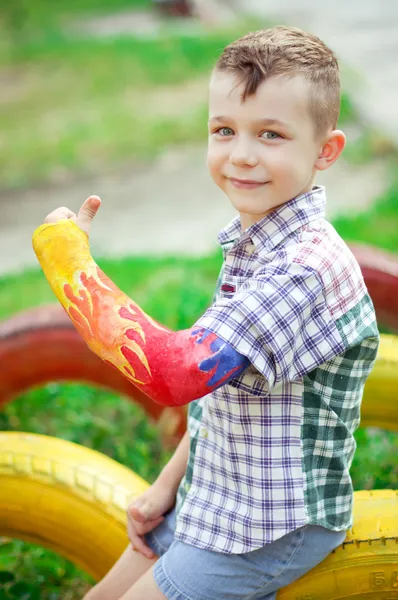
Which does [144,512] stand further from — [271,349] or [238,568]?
[271,349]

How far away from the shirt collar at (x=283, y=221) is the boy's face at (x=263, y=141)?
0.01m

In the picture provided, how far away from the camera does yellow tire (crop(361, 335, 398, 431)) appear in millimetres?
2447

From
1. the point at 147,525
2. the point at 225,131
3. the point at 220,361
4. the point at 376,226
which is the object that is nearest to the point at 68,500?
the point at 147,525

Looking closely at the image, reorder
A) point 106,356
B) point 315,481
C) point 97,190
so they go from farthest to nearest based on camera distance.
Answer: point 97,190
point 315,481
point 106,356

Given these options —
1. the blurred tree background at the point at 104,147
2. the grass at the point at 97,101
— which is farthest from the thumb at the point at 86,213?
the grass at the point at 97,101

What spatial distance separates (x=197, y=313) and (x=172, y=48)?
23.8 ft

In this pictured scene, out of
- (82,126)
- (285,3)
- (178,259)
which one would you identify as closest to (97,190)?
(82,126)

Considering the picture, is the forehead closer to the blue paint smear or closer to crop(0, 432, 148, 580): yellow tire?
the blue paint smear

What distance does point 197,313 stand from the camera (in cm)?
367

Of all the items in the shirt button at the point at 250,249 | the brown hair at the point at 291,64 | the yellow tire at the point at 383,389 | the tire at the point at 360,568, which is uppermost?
the brown hair at the point at 291,64

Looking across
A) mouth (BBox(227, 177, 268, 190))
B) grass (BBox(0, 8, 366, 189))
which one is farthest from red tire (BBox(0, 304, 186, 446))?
grass (BBox(0, 8, 366, 189))

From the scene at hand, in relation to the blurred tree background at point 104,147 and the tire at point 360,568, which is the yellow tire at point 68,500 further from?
the tire at point 360,568

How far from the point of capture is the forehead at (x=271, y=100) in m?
1.53

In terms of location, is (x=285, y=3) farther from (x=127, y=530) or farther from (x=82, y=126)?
(x=127, y=530)
